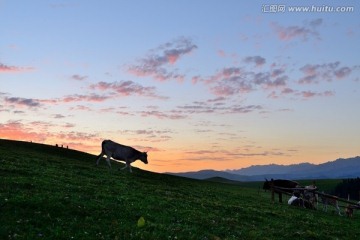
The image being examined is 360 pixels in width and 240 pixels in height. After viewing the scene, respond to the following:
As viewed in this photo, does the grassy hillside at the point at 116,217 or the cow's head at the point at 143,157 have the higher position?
the cow's head at the point at 143,157

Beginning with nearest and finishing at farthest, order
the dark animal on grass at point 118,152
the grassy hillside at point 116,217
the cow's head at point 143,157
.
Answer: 1. the grassy hillside at point 116,217
2. the dark animal on grass at point 118,152
3. the cow's head at point 143,157

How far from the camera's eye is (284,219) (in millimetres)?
29625

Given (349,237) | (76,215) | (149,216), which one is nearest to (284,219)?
(349,237)

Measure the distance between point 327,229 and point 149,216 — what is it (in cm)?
1406

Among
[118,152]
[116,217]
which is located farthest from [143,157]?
[116,217]

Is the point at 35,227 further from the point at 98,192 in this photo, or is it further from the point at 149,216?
the point at 98,192

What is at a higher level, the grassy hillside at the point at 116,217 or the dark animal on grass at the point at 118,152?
the dark animal on grass at the point at 118,152

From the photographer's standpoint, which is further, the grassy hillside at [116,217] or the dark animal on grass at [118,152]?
the dark animal on grass at [118,152]

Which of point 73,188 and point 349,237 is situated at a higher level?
point 73,188

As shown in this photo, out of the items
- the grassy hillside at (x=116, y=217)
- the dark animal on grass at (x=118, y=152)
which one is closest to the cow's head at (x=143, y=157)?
the dark animal on grass at (x=118, y=152)

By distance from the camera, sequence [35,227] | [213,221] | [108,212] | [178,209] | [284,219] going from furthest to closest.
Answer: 1. [284,219]
2. [178,209]
3. [213,221]
4. [108,212]
5. [35,227]

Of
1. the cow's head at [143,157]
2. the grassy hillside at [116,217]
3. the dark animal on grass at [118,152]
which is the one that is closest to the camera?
the grassy hillside at [116,217]

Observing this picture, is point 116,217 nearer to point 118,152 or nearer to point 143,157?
point 118,152

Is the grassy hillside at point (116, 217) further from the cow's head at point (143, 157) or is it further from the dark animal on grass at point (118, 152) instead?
the cow's head at point (143, 157)
